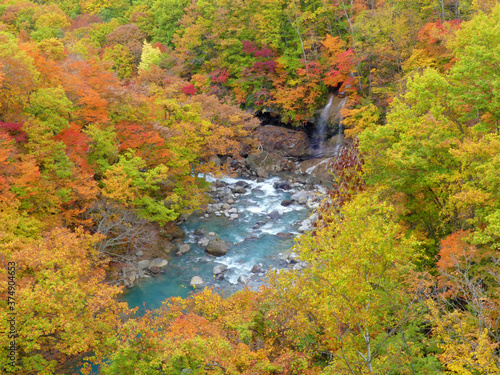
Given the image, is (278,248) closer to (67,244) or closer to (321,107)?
(67,244)

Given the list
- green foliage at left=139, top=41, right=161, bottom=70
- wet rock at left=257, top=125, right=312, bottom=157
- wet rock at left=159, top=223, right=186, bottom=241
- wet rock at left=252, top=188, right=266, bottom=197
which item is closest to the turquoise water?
wet rock at left=252, top=188, right=266, bottom=197

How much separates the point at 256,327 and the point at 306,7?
3349cm

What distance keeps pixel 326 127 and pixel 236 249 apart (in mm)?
17314

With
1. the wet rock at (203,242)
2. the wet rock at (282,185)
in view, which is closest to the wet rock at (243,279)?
the wet rock at (203,242)

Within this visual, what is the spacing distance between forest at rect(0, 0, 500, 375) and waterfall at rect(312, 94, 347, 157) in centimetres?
125

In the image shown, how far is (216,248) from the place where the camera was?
2100 centimetres

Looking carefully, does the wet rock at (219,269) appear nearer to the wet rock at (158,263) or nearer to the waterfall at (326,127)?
the wet rock at (158,263)

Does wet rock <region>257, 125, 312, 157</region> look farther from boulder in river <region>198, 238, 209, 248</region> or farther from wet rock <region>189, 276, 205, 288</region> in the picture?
wet rock <region>189, 276, 205, 288</region>

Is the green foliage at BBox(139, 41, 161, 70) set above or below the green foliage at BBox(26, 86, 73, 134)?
below

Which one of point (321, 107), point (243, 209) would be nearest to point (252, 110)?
point (321, 107)

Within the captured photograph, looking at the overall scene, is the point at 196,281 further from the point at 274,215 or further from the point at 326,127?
the point at 326,127

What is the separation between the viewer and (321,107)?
1358 inches

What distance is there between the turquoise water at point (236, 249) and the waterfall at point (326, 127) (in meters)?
7.35

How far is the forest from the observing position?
30.3ft
